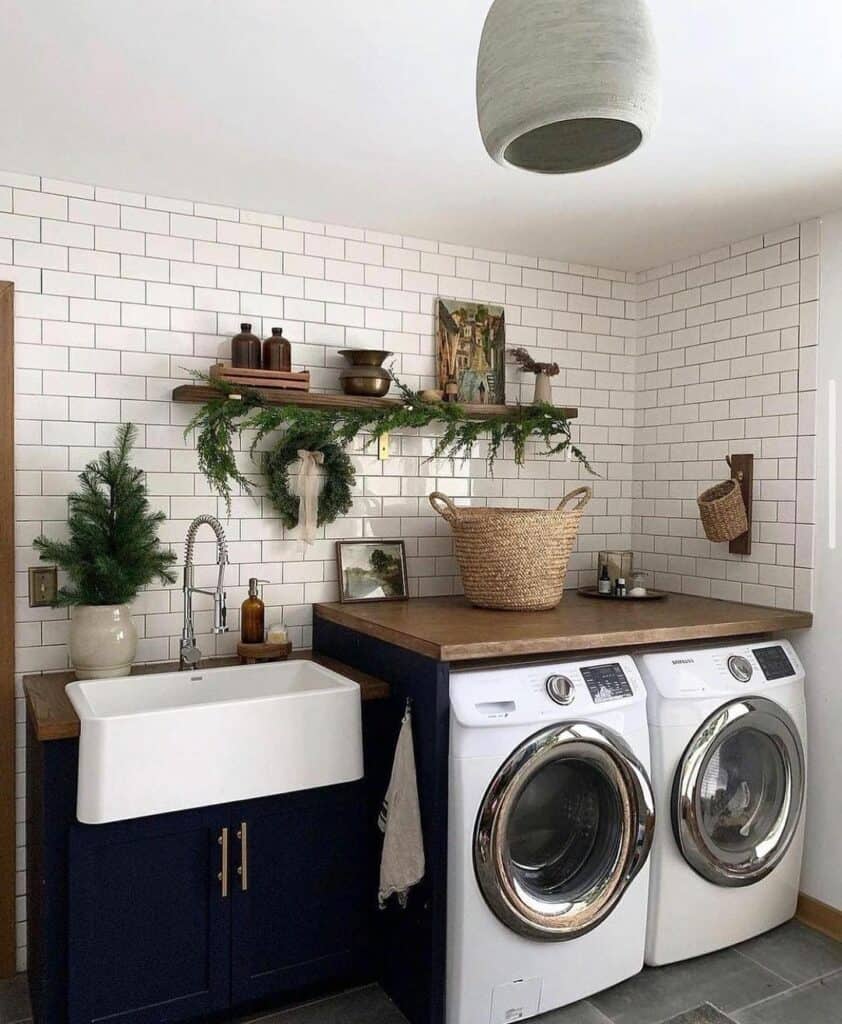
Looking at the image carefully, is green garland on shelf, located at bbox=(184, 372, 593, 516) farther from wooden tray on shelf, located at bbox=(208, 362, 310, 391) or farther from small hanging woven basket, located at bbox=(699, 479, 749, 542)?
small hanging woven basket, located at bbox=(699, 479, 749, 542)

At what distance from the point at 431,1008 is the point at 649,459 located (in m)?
2.34

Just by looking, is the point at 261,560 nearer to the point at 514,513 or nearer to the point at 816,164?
the point at 514,513

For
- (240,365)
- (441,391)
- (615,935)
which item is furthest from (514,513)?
(615,935)

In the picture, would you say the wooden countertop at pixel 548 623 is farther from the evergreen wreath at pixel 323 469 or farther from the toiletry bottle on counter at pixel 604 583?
the evergreen wreath at pixel 323 469

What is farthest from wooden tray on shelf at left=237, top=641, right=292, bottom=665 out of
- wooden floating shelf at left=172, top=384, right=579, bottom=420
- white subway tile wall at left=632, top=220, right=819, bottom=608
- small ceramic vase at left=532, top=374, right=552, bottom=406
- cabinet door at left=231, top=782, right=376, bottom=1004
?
white subway tile wall at left=632, top=220, right=819, bottom=608

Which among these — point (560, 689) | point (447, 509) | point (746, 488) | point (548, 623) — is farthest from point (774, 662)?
point (447, 509)

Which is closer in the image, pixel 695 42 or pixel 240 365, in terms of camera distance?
pixel 695 42

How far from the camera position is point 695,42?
6.25 ft

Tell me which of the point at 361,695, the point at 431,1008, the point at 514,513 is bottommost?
the point at 431,1008

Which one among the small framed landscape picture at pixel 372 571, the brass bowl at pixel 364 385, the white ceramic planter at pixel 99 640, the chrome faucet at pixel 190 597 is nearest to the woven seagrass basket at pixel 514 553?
the small framed landscape picture at pixel 372 571

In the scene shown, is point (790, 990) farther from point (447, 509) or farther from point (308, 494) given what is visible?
point (308, 494)

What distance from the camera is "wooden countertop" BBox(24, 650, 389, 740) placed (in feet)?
7.32

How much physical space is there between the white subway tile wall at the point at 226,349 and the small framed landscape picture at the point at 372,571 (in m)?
0.05

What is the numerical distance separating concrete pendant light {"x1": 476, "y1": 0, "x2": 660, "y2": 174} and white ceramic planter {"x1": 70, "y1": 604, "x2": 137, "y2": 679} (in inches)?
78.2
